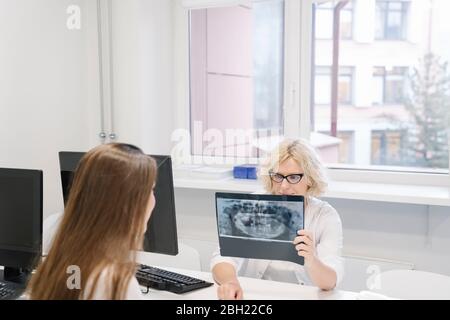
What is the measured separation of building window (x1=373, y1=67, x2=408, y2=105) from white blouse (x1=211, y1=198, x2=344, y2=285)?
3.32 feet

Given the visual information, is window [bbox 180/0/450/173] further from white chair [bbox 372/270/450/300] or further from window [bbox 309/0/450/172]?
white chair [bbox 372/270/450/300]

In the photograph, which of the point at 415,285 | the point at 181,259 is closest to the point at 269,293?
the point at 415,285

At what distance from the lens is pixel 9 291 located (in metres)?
1.62

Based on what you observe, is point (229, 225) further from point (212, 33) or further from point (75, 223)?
point (212, 33)

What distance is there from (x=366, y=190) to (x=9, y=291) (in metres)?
1.61

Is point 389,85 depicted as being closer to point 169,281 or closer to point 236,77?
point 236,77

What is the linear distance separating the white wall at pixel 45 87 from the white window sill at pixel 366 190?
691 millimetres

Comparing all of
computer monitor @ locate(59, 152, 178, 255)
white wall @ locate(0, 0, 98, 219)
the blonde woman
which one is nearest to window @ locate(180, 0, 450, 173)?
white wall @ locate(0, 0, 98, 219)

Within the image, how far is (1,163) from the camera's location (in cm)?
246

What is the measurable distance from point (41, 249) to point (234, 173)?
138 centimetres

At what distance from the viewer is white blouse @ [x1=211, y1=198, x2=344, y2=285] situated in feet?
5.90

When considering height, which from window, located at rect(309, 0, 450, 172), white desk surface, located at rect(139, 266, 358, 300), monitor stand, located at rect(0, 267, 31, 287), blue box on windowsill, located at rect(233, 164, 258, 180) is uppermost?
window, located at rect(309, 0, 450, 172)

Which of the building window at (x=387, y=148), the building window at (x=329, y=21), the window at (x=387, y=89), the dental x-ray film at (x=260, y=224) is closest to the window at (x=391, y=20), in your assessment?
the window at (x=387, y=89)
